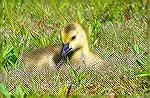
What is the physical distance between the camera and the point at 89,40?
2.78 m

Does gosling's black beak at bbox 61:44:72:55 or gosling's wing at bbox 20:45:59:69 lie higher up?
gosling's wing at bbox 20:45:59:69

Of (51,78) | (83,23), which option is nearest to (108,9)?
(83,23)

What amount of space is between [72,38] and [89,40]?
0.09 meters

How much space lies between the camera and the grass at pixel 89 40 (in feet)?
7.83

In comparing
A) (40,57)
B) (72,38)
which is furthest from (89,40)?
(40,57)

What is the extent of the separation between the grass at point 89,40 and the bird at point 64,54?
0.03m

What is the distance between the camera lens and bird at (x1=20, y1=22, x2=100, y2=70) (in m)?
2.66

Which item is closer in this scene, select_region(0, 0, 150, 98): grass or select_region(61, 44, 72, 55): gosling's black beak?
select_region(0, 0, 150, 98): grass

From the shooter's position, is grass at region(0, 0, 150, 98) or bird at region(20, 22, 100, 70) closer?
grass at region(0, 0, 150, 98)

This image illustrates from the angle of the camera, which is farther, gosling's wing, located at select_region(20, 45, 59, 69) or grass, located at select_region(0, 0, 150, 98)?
gosling's wing, located at select_region(20, 45, 59, 69)

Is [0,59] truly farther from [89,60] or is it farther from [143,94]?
[143,94]

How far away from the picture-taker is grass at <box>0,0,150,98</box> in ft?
7.83

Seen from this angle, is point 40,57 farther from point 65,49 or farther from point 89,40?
point 89,40

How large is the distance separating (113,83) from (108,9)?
1.79 feet
